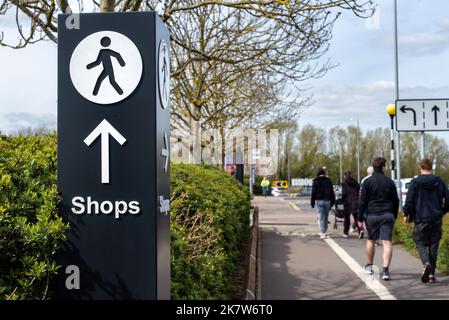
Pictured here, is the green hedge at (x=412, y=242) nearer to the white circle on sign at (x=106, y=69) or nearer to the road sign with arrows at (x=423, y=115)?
the road sign with arrows at (x=423, y=115)

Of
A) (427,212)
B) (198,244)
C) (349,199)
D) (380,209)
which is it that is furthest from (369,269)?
(349,199)

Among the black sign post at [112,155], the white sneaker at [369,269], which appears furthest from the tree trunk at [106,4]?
the white sneaker at [369,269]

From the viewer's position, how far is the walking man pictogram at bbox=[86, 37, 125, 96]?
2656 mm

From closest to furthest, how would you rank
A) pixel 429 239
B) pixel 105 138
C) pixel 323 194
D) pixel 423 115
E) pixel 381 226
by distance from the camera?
1. pixel 105 138
2. pixel 429 239
3. pixel 381 226
4. pixel 423 115
5. pixel 323 194

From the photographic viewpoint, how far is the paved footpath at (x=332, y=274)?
22.8 ft

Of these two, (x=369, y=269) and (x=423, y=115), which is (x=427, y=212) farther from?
(x=423, y=115)

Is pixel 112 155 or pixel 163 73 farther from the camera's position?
pixel 163 73

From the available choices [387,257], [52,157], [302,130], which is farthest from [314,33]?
[302,130]

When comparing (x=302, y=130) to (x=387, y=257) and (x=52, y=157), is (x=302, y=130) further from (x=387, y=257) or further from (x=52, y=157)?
(x=52, y=157)

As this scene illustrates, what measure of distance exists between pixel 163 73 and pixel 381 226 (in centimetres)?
586

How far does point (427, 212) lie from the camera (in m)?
7.51

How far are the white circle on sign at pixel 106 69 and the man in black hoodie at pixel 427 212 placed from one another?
19.7ft

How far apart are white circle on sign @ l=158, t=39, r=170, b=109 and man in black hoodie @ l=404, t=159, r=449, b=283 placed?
563 cm
